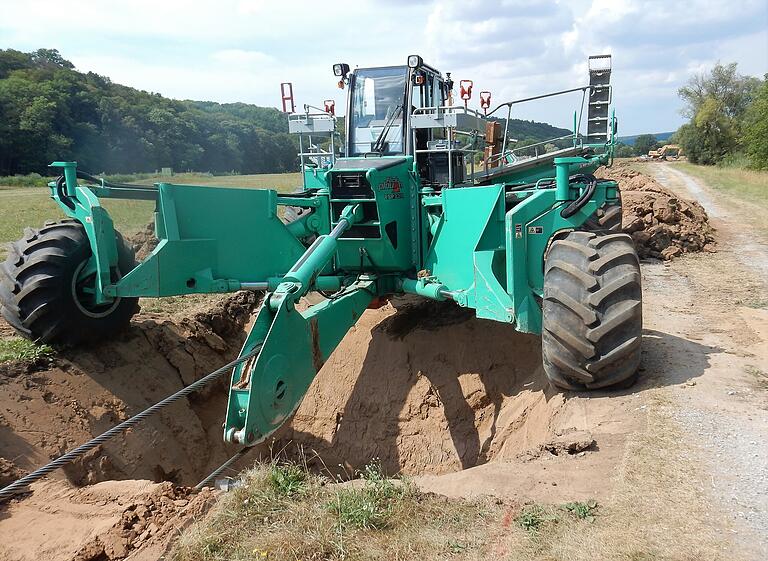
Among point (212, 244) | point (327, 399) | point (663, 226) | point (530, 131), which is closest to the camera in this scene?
point (212, 244)

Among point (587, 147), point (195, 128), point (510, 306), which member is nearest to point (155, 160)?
point (195, 128)

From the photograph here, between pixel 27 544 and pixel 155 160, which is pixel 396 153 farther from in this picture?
pixel 155 160

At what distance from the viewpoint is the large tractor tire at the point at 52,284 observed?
5.57m

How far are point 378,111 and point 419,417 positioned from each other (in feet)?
11.7

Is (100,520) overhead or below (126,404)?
overhead

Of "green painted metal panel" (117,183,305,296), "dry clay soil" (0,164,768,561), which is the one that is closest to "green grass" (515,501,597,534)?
"dry clay soil" (0,164,768,561)

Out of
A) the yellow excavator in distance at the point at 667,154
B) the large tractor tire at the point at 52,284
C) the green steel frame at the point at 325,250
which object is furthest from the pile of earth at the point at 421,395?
the yellow excavator in distance at the point at 667,154

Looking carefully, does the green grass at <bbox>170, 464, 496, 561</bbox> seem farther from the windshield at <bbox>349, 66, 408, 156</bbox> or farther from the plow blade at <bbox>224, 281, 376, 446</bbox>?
the windshield at <bbox>349, 66, 408, 156</bbox>

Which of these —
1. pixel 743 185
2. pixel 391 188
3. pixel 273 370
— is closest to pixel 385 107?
pixel 391 188

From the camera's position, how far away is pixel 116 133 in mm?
54156

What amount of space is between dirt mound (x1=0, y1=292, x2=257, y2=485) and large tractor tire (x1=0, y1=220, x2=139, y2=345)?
357 mm

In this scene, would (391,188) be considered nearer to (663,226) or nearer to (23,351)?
(23,351)

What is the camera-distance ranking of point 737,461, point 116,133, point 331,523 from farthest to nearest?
1. point 116,133
2. point 737,461
3. point 331,523

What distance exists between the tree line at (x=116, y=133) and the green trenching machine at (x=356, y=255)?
1677 inches
